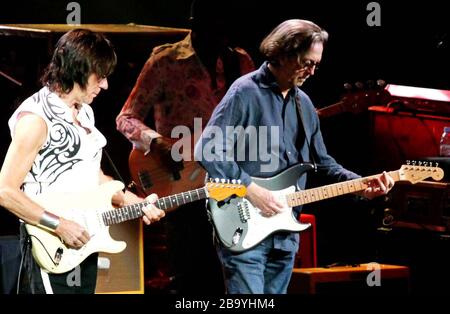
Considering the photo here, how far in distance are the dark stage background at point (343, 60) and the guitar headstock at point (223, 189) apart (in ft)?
7.22

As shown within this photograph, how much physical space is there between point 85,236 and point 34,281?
0.30m

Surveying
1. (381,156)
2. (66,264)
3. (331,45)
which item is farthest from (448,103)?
(66,264)

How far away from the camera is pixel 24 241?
396cm

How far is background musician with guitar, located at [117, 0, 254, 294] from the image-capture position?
5715 millimetres

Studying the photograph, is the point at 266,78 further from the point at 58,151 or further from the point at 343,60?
the point at 343,60

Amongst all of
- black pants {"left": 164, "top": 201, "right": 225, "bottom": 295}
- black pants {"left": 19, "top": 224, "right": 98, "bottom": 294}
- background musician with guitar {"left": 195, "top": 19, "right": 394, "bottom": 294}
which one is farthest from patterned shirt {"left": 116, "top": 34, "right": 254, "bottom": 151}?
black pants {"left": 19, "top": 224, "right": 98, "bottom": 294}

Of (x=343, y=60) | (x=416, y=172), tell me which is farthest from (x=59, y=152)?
(x=343, y=60)

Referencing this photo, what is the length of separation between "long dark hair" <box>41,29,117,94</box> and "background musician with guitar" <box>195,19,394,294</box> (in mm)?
710

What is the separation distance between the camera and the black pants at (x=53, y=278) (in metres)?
3.92

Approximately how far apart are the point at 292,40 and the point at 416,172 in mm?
1085

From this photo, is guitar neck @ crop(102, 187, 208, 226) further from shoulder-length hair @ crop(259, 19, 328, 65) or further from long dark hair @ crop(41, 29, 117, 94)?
shoulder-length hair @ crop(259, 19, 328, 65)

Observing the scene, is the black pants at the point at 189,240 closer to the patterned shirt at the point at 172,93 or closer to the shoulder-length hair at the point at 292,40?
the patterned shirt at the point at 172,93

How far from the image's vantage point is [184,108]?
581cm
